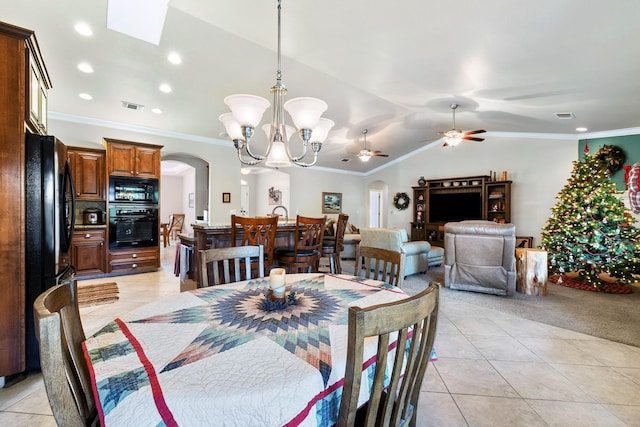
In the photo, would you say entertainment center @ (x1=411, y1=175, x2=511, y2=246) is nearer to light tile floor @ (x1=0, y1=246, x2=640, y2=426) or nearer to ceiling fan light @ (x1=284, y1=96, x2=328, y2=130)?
light tile floor @ (x1=0, y1=246, x2=640, y2=426)

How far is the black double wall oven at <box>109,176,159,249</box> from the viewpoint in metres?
4.56

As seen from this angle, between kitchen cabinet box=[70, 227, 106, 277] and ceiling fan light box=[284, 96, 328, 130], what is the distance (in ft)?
13.7

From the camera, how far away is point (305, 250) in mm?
3002

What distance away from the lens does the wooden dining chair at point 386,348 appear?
685 millimetres

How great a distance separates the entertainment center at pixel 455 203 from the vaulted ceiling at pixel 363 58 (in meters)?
1.88

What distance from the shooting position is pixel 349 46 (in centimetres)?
312

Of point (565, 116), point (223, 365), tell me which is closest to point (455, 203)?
point (565, 116)

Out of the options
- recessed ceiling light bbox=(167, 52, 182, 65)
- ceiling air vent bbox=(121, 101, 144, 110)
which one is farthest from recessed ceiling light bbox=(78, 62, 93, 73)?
recessed ceiling light bbox=(167, 52, 182, 65)

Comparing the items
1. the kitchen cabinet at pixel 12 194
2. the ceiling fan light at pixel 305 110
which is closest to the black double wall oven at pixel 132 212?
the kitchen cabinet at pixel 12 194

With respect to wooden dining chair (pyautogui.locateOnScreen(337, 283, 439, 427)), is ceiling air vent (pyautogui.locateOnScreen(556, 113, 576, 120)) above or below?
above

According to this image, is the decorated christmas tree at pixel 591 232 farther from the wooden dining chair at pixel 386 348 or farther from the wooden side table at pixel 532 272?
the wooden dining chair at pixel 386 348

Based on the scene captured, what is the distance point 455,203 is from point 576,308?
4214 millimetres

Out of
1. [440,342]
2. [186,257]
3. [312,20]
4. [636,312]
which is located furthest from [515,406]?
[312,20]

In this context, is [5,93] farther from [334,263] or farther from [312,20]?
[334,263]
